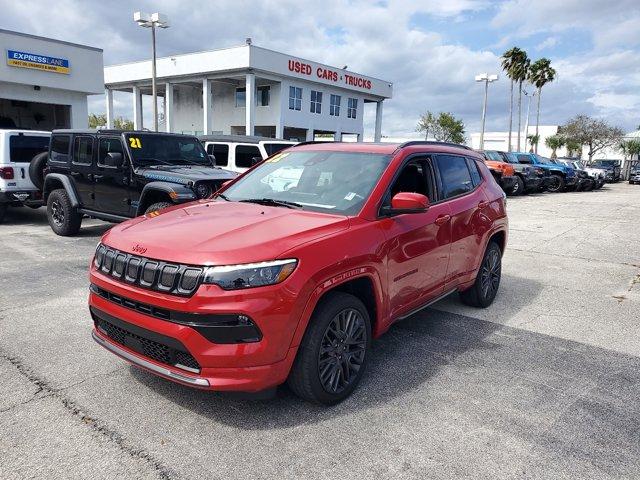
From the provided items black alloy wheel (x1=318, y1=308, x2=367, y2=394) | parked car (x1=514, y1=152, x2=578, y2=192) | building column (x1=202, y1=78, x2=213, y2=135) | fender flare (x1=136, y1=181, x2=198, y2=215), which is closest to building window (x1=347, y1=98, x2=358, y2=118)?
building column (x1=202, y1=78, x2=213, y2=135)

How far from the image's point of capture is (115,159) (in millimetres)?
8039

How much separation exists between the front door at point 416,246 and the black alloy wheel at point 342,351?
0.44 metres

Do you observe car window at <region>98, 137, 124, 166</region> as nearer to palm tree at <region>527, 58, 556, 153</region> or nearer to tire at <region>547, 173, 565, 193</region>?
tire at <region>547, 173, 565, 193</region>

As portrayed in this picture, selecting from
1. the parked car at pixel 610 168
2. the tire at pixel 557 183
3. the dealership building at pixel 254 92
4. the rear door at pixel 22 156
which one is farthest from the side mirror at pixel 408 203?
the parked car at pixel 610 168

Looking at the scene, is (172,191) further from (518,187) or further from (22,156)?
(518,187)

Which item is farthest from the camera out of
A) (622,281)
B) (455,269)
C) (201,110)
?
(201,110)

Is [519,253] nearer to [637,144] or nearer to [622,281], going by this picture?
[622,281]

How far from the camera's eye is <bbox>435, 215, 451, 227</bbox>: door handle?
14.1 feet

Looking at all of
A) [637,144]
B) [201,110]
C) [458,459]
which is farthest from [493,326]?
[637,144]

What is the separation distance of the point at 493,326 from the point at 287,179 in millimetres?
2583

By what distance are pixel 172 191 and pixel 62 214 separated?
10.9 ft

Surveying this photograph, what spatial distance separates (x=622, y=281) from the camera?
720cm

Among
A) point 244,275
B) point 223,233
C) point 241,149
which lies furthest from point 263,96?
point 244,275

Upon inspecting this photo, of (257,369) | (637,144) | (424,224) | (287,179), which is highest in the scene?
(637,144)
